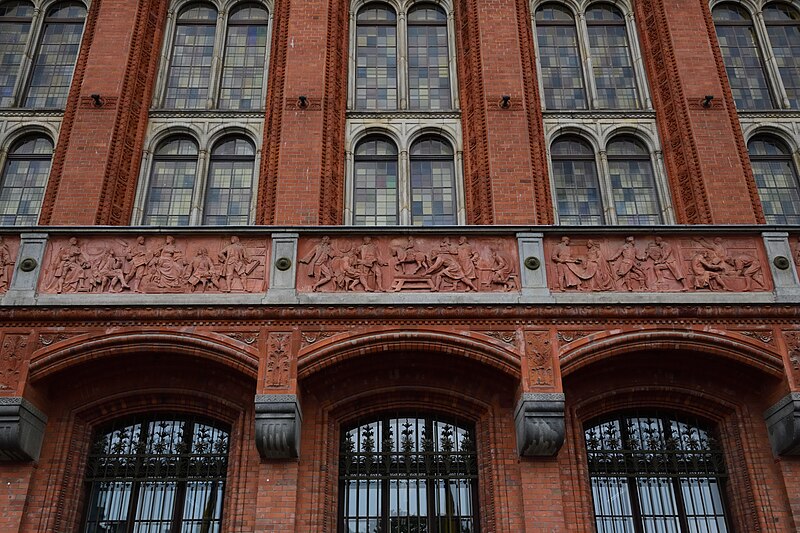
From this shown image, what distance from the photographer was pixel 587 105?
15.7 m

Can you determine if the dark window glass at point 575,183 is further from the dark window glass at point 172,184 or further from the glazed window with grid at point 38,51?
the glazed window with grid at point 38,51

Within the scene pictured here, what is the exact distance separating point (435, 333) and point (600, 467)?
3.19 metres

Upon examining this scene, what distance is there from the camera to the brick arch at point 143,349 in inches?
439

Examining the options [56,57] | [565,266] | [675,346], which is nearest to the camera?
[675,346]

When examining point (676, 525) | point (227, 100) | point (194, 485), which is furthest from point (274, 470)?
point (227, 100)

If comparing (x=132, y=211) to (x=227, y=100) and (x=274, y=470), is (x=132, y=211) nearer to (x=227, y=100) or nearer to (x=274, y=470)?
(x=227, y=100)

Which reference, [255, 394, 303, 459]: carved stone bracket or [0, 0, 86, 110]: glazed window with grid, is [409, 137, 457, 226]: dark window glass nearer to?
[255, 394, 303, 459]: carved stone bracket

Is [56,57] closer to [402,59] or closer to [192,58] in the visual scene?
[192,58]

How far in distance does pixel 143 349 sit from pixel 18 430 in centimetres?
187

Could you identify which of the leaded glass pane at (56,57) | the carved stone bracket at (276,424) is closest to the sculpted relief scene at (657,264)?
the carved stone bracket at (276,424)

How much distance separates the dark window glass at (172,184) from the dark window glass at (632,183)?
7.74 metres

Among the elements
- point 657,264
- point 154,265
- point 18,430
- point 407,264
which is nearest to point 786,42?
point 657,264

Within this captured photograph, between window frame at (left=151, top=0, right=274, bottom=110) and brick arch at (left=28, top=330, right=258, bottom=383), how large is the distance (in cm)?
565

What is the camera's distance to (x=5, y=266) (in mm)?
11859
